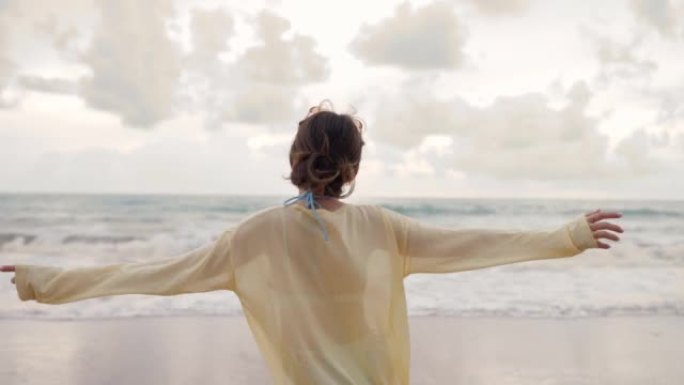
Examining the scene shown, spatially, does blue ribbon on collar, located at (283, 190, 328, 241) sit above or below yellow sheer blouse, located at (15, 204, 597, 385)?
above

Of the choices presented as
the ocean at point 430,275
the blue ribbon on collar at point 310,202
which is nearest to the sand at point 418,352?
the ocean at point 430,275

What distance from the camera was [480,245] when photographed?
2.52 m

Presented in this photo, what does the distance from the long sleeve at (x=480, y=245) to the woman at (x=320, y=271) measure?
14mm

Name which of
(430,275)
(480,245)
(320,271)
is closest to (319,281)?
(320,271)

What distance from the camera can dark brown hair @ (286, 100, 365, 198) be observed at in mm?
2234

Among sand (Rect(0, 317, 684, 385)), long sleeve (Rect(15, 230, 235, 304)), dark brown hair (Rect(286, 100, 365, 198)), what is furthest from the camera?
sand (Rect(0, 317, 684, 385))

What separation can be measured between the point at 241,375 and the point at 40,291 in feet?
10.1

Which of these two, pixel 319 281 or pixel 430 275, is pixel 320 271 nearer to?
pixel 319 281

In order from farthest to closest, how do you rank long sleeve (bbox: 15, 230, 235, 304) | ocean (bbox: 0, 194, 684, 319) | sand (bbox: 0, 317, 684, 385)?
ocean (bbox: 0, 194, 684, 319)
sand (bbox: 0, 317, 684, 385)
long sleeve (bbox: 15, 230, 235, 304)

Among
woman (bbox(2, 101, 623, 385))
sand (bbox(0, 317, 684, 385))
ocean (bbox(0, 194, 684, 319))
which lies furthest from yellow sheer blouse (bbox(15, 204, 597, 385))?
ocean (bbox(0, 194, 684, 319))

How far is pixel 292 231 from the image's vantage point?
2.30m

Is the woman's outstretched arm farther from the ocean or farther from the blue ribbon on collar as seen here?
the ocean

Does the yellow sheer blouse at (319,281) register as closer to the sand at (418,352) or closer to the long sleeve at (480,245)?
the long sleeve at (480,245)

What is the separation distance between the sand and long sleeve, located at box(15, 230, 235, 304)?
2.94 meters
